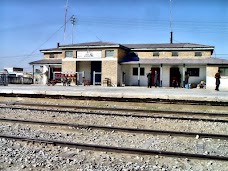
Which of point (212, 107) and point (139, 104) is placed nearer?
point (212, 107)

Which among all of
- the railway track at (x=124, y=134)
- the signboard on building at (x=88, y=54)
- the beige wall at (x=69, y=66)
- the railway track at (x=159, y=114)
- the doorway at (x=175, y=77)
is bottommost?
the railway track at (x=124, y=134)

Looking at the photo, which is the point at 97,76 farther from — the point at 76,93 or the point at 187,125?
the point at 187,125

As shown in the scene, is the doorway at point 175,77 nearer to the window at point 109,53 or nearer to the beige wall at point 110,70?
the beige wall at point 110,70

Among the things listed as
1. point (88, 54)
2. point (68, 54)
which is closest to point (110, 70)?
point (88, 54)

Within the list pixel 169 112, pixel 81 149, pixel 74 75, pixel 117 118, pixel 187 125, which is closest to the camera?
pixel 81 149

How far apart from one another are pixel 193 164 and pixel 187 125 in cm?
407

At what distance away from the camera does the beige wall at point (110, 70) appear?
109 ft

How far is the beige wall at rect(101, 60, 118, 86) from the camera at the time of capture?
109 feet

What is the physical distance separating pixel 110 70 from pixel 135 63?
10.5ft

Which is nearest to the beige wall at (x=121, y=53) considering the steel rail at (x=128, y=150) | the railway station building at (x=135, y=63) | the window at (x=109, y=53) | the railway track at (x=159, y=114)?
the railway station building at (x=135, y=63)

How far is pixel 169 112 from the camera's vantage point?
11672 millimetres

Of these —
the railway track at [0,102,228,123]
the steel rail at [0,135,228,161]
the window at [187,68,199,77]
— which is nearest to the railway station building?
the window at [187,68,199,77]

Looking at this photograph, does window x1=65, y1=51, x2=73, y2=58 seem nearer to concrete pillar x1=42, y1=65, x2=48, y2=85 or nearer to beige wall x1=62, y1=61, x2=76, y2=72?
beige wall x1=62, y1=61, x2=76, y2=72

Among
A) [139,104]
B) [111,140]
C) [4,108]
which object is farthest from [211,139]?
[4,108]
